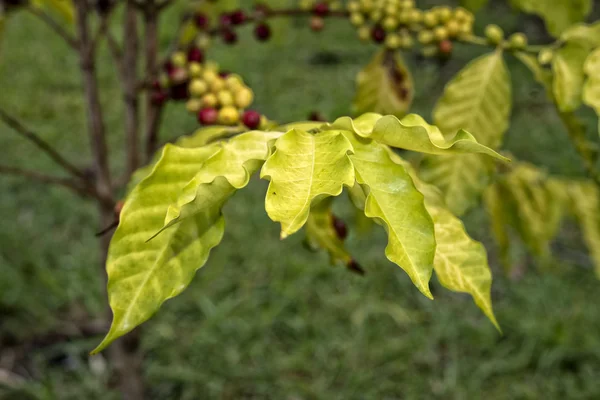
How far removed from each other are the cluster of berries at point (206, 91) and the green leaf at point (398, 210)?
0.22m

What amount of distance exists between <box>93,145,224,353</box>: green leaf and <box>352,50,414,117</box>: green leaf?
43 centimetres

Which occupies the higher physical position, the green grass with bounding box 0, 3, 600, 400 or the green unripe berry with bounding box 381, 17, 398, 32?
the green unripe berry with bounding box 381, 17, 398, 32

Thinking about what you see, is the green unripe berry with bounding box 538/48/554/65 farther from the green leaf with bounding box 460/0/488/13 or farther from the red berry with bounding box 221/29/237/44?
the red berry with bounding box 221/29/237/44

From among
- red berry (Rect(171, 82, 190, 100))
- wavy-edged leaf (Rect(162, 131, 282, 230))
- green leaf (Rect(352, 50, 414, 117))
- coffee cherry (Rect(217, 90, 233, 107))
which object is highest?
wavy-edged leaf (Rect(162, 131, 282, 230))

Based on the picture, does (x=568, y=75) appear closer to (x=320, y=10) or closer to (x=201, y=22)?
(x=320, y=10)

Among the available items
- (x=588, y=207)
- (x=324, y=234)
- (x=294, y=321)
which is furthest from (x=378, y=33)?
A: (x=294, y=321)

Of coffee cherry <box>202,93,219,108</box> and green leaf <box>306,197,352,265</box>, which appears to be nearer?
green leaf <box>306,197,352,265</box>

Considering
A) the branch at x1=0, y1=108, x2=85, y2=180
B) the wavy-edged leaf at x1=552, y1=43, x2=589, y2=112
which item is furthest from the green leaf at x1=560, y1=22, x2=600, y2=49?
the branch at x1=0, y1=108, x2=85, y2=180

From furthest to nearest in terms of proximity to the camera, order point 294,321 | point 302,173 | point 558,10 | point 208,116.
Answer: point 294,321
point 558,10
point 208,116
point 302,173

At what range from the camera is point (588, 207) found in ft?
3.65

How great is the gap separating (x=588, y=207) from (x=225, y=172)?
84 cm

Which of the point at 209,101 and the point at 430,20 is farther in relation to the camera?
the point at 430,20

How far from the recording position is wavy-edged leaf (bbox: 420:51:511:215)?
31.2 inches

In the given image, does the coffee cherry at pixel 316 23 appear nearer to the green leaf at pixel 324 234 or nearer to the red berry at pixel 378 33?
the red berry at pixel 378 33
